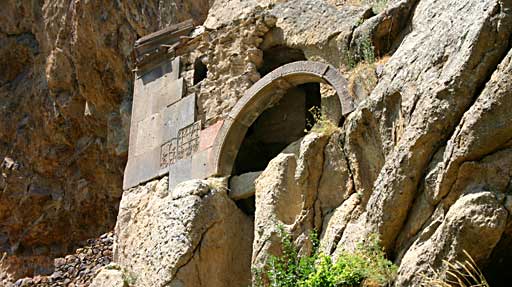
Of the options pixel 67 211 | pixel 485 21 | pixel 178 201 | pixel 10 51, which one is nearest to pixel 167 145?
pixel 178 201

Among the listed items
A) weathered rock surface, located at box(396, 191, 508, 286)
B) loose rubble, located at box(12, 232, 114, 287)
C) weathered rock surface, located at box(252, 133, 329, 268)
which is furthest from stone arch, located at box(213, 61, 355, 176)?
weathered rock surface, located at box(396, 191, 508, 286)

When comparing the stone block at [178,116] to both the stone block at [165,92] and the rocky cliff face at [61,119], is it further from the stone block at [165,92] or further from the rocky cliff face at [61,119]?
the rocky cliff face at [61,119]

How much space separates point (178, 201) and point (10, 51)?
9.90 metres

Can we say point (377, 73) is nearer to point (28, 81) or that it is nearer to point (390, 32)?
point (390, 32)

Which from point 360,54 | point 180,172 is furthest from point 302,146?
point 180,172

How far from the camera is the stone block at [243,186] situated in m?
12.0

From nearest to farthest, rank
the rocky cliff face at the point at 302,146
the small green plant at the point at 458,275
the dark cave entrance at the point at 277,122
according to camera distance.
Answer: the small green plant at the point at 458,275 → the rocky cliff face at the point at 302,146 → the dark cave entrance at the point at 277,122

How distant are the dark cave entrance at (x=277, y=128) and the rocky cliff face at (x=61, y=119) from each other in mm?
4924

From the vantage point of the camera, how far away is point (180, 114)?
13352mm

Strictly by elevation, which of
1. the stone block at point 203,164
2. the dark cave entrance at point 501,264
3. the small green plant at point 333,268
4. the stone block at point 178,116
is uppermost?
the stone block at point 178,116

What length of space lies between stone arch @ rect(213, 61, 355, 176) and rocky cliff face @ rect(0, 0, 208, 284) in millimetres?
5468

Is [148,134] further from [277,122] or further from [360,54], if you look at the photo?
[360,54]

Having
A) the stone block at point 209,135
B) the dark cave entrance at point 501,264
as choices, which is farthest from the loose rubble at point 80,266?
the dark cave entrance at point 501,264

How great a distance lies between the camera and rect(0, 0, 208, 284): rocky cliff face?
18219mm
